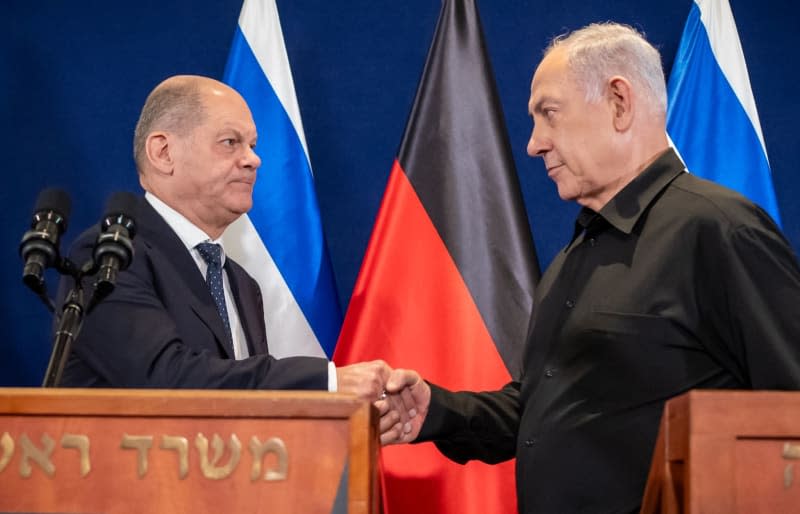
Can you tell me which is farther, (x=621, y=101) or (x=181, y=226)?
(x=181, y=226)

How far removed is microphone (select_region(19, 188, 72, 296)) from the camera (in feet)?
5.48

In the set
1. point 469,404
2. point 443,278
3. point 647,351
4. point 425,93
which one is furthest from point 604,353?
point 425,93

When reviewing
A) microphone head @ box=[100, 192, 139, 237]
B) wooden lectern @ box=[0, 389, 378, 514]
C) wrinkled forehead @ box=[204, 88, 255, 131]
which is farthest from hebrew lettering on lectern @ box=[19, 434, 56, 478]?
wrinkled forehead @ box=[204, 88, 255, 131]

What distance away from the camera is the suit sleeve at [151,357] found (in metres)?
2.09

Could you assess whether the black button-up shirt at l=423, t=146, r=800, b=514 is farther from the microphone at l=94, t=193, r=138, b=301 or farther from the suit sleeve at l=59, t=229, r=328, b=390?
the microphone at l=94, t=193, r=138, b=301

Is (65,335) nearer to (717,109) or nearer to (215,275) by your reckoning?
(215,275)

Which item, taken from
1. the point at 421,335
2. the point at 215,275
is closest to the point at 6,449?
the point at 215,275

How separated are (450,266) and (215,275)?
731 millimetres

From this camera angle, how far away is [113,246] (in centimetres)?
174

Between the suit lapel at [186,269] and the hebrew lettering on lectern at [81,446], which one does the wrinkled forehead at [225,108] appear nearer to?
the suit lapel at [186,269]

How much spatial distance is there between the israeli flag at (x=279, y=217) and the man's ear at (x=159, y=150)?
49cm

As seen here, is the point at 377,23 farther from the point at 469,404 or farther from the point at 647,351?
the point at 647,351

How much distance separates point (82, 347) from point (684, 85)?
193 cm

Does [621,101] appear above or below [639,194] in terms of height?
above
